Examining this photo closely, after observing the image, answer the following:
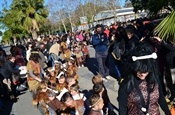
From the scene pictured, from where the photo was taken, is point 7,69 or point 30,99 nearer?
point 30,99

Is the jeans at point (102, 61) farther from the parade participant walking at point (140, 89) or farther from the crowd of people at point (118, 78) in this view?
the parade participant walking at point (140, 89)

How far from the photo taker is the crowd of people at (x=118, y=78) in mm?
3445

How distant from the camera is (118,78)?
8.48m

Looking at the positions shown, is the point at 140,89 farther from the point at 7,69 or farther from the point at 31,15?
the point at 31,15

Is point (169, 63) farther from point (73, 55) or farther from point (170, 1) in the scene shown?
point (73, 55)

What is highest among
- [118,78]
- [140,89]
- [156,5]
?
[156,5]

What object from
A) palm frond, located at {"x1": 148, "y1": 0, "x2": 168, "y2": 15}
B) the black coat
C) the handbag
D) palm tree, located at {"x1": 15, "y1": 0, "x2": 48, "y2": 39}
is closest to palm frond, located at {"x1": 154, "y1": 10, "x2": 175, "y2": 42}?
palm frond, located at {"x1": 148, "y1": 0, "x2": 168, "y2": 15}

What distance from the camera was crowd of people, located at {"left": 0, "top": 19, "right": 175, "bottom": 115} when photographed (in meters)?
3.45

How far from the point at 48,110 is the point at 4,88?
3.98 metres

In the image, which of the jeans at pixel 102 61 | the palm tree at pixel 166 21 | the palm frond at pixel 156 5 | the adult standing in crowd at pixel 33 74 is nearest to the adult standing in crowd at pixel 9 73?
the adult standing in crowd at pixel 33 74

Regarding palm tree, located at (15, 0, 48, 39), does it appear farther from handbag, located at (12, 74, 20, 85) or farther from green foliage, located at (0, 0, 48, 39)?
handbag, located at (12, 74, 20, 85)

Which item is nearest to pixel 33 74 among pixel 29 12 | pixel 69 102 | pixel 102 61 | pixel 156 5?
pixel 102 61

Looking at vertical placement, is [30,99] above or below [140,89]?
below

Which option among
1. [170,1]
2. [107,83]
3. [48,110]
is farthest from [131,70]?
[107,83]
